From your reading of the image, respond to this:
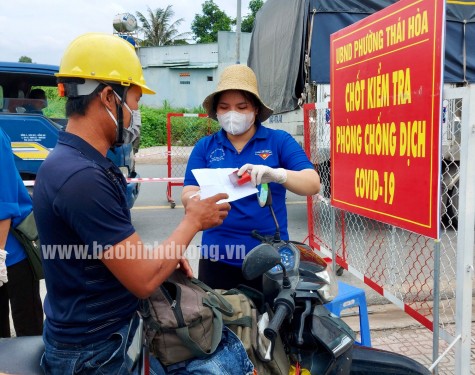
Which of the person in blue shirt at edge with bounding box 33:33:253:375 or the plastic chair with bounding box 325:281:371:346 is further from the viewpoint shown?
the plastic chair with bounding box 325:281:371:346

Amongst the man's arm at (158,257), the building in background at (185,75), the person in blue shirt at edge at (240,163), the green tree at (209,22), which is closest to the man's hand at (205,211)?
the man's arm at (158,257)

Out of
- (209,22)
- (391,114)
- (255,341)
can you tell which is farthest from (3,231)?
(209,22)

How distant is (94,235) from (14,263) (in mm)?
1521

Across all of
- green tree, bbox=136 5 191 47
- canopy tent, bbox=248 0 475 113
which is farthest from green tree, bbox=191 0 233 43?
canopy tent, bbox=248 0 475 113

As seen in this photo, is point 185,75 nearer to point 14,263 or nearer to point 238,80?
point 14,263

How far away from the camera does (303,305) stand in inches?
59.4

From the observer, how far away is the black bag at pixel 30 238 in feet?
8.16

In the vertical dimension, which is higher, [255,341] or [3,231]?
[3,231]

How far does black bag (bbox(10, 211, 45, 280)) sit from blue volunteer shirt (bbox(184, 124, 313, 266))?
912 mm

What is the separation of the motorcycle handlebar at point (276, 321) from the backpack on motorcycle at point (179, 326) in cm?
20

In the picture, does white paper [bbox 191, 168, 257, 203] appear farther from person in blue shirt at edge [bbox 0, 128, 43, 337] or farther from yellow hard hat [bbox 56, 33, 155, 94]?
person in blue shirt at edge [bbox 0, 128, 43, 337]

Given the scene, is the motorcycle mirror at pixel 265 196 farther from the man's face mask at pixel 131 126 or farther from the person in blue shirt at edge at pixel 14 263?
the person in blue shirt at edge at pixel 14 263

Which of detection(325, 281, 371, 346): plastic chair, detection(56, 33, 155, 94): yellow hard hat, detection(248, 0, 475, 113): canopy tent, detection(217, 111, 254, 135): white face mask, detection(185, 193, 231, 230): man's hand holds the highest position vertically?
detection(248, 0, 475, 113): canopy tent

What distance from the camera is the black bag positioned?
2486 millimetres
